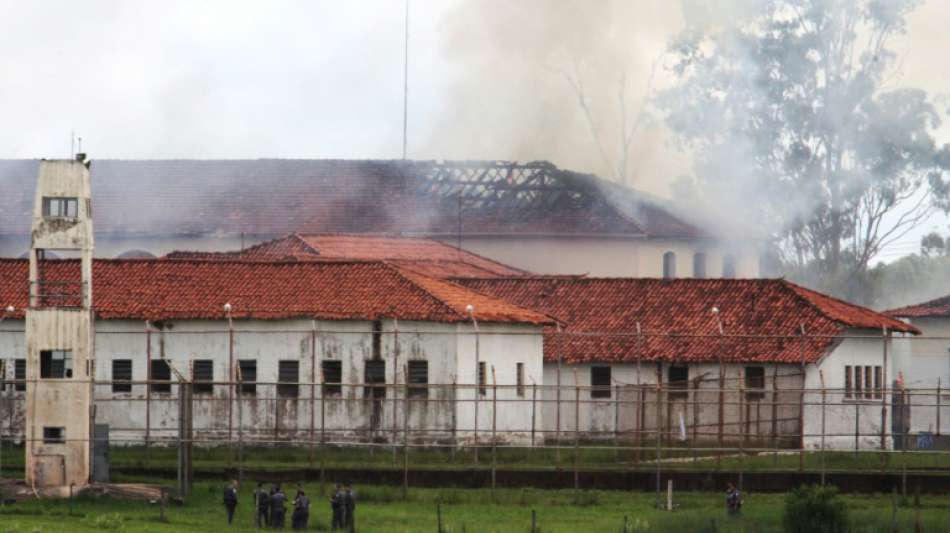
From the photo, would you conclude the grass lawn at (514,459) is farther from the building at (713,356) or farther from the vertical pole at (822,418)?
the building at (713,356)

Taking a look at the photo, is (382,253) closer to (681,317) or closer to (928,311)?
(681,317)

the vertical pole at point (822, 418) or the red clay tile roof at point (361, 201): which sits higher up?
the red clay tile roof at point (361, 201)

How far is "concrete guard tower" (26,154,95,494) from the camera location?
56.6 meters

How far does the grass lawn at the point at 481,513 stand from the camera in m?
51.6

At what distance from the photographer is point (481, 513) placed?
54.6 m

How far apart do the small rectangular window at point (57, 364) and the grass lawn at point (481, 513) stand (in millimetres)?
3719

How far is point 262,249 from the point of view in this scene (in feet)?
287

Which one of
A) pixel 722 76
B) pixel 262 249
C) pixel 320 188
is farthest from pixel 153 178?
pixel 722 76

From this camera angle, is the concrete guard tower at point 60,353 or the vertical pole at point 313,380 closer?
the concrete guard tower at point 60,353

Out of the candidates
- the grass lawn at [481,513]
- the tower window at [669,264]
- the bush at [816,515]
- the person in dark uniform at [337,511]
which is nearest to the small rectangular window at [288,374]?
the grass lawn at [481,513]

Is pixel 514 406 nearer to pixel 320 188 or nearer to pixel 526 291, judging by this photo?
pixel 526 291

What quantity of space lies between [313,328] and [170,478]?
9.04m

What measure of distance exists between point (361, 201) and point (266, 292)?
3098 cm

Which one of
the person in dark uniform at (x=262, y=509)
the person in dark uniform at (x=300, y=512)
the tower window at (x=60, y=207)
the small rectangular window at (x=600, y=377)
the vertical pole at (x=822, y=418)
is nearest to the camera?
the person in dark uniform at (x=300, y=512)
